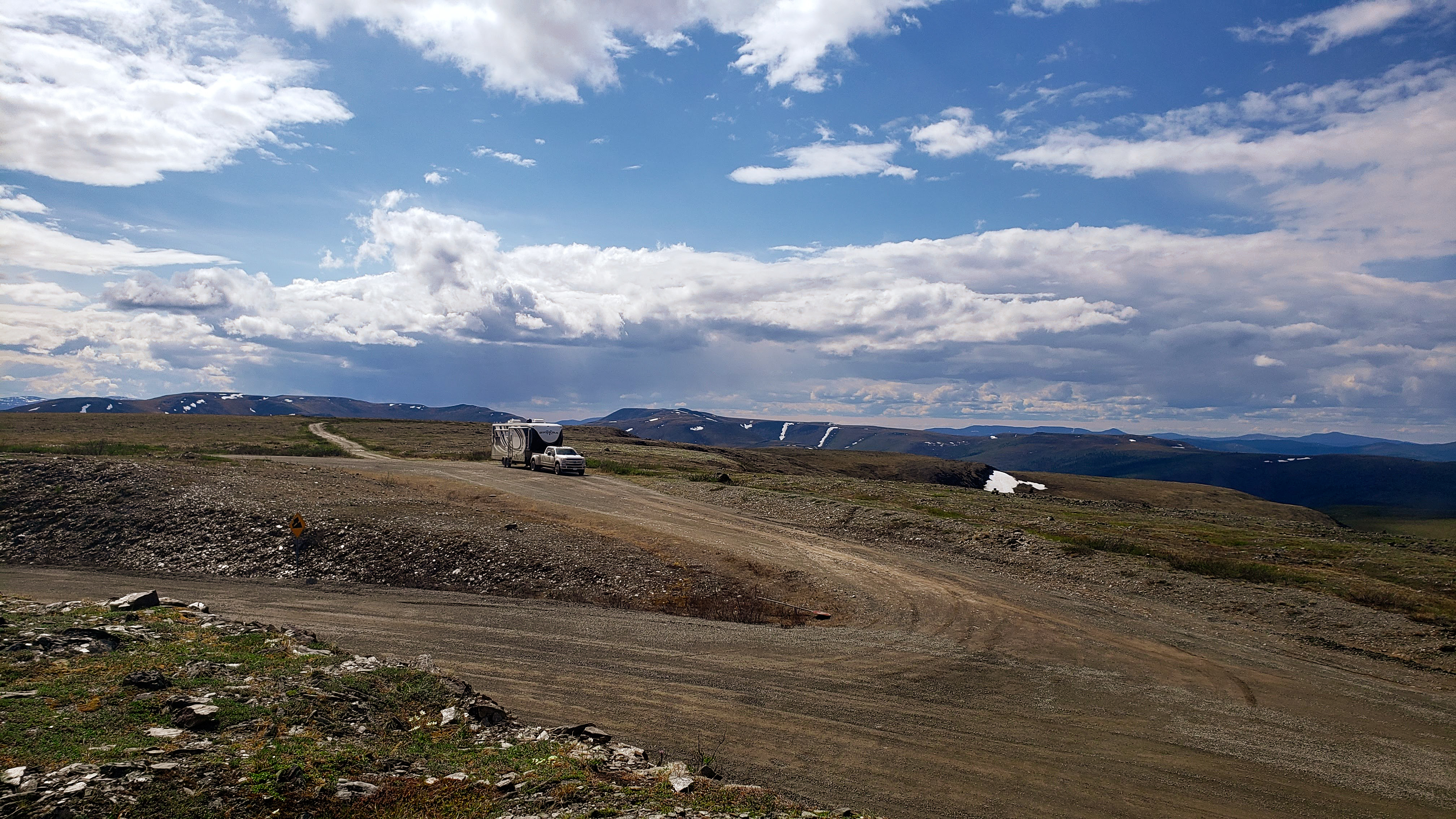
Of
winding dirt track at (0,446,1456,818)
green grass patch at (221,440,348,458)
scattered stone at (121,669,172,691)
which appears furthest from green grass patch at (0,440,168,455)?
scattered stone at (121,669,172,691)

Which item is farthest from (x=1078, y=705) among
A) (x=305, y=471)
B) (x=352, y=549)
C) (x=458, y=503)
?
(x=305, y=471)

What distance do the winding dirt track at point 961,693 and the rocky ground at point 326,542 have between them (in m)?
1.41

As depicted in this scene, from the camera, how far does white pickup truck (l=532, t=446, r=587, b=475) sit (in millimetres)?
50094

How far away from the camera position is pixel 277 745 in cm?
935

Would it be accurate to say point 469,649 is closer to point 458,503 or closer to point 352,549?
point 352,549

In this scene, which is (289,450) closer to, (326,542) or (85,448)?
(85,448)

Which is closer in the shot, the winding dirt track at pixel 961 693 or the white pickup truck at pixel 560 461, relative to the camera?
the winding dirt track at pixel 961 693

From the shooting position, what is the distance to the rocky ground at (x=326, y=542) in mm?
22781

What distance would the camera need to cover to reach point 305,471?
39938 millimetres

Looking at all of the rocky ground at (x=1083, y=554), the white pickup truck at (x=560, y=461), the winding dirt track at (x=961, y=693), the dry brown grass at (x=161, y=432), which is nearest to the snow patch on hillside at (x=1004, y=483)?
the rocky ground at (x=1083, y=554)

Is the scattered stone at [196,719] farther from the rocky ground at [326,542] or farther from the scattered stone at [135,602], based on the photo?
the rocky ground at [326,542]

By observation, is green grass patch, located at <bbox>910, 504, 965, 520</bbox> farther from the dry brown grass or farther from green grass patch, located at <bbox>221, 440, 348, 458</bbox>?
the dry brown grass

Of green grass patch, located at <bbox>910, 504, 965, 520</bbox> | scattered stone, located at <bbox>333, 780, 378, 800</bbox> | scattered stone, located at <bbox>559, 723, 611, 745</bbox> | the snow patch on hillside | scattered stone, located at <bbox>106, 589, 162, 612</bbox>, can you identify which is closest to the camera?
scattered stone, located at <bbox>333, 780, 378, 800</bbox>

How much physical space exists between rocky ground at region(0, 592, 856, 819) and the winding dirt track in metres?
1.43
